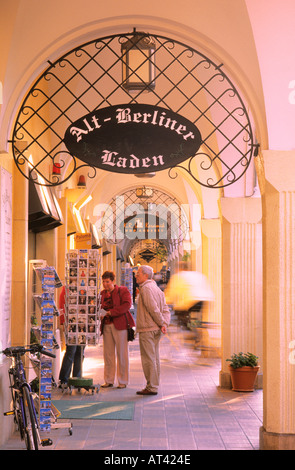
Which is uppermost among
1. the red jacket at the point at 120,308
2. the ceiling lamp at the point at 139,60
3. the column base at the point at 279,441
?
the ceiling lamp at the point at 139,60

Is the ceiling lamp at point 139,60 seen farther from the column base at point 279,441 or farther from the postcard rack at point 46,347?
the column base at point 279,441

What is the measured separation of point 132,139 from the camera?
6266mm

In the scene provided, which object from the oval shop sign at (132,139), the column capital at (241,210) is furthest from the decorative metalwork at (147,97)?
the oval shop sign at (132,139)

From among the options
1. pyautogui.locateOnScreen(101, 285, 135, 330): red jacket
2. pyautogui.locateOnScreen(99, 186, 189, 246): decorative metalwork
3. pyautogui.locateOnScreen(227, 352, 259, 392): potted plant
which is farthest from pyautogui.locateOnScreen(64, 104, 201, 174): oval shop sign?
pyautogui.locateOnScreen(99, 186, 189, 246): decorative metalwork

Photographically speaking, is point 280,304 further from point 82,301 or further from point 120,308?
point 120,308

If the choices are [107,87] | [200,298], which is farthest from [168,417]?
[200,298]

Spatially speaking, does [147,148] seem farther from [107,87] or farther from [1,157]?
[107,87]

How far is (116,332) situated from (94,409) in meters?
1.88

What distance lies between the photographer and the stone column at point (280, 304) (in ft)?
20.2

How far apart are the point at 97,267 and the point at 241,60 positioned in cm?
393

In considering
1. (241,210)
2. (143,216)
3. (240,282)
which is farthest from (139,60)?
(143,216)

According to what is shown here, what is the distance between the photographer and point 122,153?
624 centimetres

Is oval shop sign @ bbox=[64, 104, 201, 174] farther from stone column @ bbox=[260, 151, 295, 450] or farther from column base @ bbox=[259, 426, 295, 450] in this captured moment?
column base @ bbox=[259, 426, 295, 450]

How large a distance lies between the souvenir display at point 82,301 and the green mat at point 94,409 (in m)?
0.92
